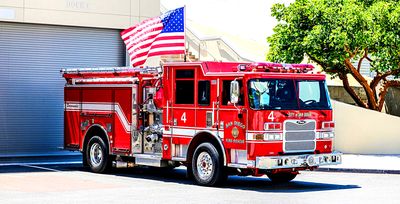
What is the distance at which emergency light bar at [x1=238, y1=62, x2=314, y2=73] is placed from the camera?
58.6 ft

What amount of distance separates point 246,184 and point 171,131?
2004mm

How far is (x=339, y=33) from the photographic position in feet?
92.1

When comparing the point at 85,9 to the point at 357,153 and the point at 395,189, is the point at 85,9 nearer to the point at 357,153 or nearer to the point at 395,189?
the point at 357,153

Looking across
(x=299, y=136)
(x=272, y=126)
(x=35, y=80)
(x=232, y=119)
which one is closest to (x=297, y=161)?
(x=299, y=136)

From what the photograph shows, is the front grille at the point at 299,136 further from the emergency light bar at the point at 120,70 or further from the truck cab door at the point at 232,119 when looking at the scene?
the emergency light bar at the point at 120,70

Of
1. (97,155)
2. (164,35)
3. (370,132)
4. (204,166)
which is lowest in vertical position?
(204,166)

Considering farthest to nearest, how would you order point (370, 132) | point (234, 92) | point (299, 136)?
point (370, 132) → point (299, 136) → point (234, 92)

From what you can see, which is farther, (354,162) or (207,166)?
(354,162)

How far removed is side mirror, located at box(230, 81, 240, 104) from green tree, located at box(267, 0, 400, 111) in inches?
446

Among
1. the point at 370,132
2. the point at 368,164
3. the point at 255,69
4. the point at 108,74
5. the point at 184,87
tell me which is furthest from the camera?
the point at 370,132

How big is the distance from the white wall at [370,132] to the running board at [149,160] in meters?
9.41

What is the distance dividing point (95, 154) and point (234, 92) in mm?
5527

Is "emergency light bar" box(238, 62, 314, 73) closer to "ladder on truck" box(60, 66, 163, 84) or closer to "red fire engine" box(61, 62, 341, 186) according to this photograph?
"red fire engine" box(61, 62, 341, 186)

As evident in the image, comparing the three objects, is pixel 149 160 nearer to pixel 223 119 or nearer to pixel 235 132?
pixel 223 119
